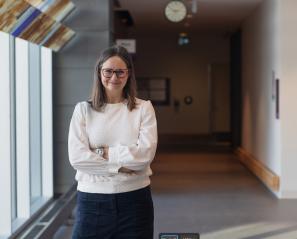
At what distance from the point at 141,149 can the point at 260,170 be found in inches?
271

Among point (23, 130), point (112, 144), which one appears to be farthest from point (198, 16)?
point (112, 144)

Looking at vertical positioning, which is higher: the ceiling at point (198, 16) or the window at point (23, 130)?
the ceiling at point (198, 16)

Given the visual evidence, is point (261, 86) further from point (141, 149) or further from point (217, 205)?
point (141, 149)

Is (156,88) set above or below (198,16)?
below

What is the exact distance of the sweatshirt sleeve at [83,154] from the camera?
2176mm

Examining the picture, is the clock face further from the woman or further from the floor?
the woman

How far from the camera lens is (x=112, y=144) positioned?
222 cm

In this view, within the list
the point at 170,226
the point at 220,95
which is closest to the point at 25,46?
the point at 170,226

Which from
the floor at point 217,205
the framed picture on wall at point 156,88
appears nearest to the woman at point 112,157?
the floor at point 217,205

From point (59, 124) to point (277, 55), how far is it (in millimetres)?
3289

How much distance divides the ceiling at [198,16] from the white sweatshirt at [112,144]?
7110 mm

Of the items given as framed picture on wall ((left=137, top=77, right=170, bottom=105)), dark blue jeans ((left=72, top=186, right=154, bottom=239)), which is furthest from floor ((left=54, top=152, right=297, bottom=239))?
framed picture on wall ((left=137, top=77, right=170, bottom=105))

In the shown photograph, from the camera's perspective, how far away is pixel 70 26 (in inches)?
287

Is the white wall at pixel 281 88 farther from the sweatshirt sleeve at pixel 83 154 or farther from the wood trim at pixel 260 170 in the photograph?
the sweatshirt sleeve at pixel 83 154
